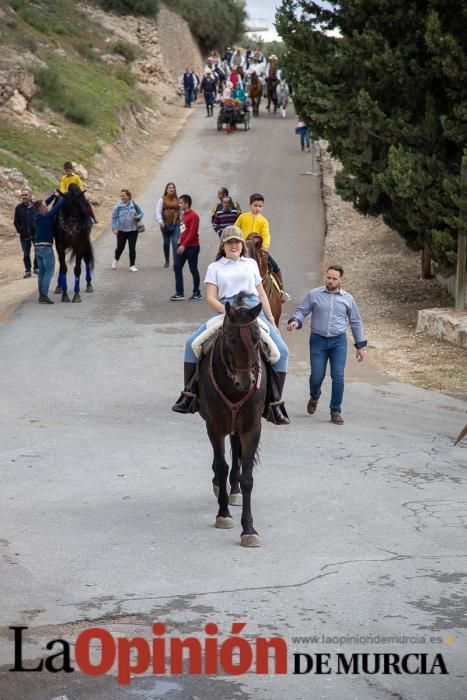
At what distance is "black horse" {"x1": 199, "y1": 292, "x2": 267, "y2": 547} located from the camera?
29.6 feet

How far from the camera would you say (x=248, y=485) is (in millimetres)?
9609

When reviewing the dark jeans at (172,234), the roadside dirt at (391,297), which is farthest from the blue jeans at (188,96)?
the dark jeans at (172,234)

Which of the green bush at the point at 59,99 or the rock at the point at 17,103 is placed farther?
the green bush at the point at 59,99

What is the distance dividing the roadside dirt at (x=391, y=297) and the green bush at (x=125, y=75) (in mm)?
17005

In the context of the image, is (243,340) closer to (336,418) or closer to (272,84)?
(336,418)

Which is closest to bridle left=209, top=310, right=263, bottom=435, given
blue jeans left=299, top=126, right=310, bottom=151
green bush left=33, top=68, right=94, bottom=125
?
green bush left=33, top=68, right=94, bottom=125

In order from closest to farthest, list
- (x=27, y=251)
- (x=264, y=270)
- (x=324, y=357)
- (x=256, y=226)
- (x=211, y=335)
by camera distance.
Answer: (x=211, y=335) → (x=324, y=357) → (x=264, y=270) → (x=256, y=226) → (x=27, y=251)

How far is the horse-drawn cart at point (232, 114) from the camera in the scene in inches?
1838

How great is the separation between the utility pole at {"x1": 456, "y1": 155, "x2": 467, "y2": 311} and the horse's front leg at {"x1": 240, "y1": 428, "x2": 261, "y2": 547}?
1055 cm

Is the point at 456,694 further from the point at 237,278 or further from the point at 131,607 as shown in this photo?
the point at 237,278

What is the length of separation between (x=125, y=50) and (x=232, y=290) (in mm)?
45111

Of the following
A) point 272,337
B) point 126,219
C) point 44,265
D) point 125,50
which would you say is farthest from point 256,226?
point 125,50

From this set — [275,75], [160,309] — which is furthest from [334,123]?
[275,75]

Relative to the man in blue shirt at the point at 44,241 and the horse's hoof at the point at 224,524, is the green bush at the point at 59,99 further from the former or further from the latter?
the horse's hoof at the point at 224,524
